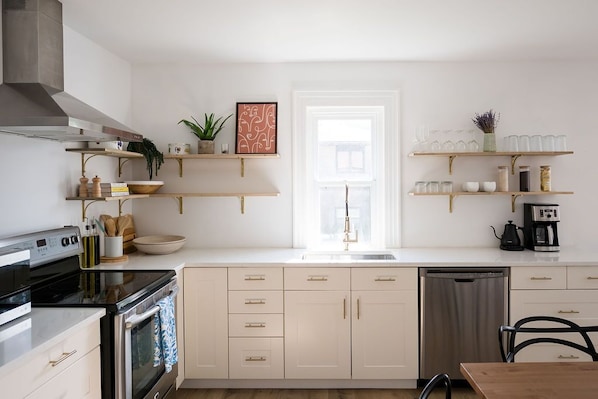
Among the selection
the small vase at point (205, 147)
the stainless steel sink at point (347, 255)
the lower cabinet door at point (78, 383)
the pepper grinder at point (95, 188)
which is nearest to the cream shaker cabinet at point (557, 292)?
the stainless steel sink at point (347, 255)

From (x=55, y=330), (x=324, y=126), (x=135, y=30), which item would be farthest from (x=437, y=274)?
(x=135, y=30)

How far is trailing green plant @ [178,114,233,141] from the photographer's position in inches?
141

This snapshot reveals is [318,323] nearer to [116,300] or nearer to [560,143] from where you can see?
[116,300]

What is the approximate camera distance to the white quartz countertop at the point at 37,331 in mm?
1436

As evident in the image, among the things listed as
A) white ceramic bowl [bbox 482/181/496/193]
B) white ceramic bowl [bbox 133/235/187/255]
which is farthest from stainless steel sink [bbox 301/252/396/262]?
white ceramic bowl [bbox 133/235/187/255]

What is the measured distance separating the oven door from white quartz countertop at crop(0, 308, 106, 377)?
0.18 meters

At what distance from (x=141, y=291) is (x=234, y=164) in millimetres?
1649

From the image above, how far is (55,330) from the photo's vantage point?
167 cm

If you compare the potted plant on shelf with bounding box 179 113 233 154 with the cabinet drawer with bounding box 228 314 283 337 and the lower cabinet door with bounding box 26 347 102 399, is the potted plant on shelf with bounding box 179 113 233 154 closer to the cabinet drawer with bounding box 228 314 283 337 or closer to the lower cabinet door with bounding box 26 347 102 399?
the cabinet drawer with bounding box 228 314 283 337

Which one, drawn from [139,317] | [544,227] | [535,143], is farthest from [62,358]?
[535,143]

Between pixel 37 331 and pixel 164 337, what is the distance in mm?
857

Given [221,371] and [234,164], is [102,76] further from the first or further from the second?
[221,371]

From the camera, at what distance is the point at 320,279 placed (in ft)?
10.00

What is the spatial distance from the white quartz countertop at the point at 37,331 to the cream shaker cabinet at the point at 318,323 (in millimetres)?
1395
